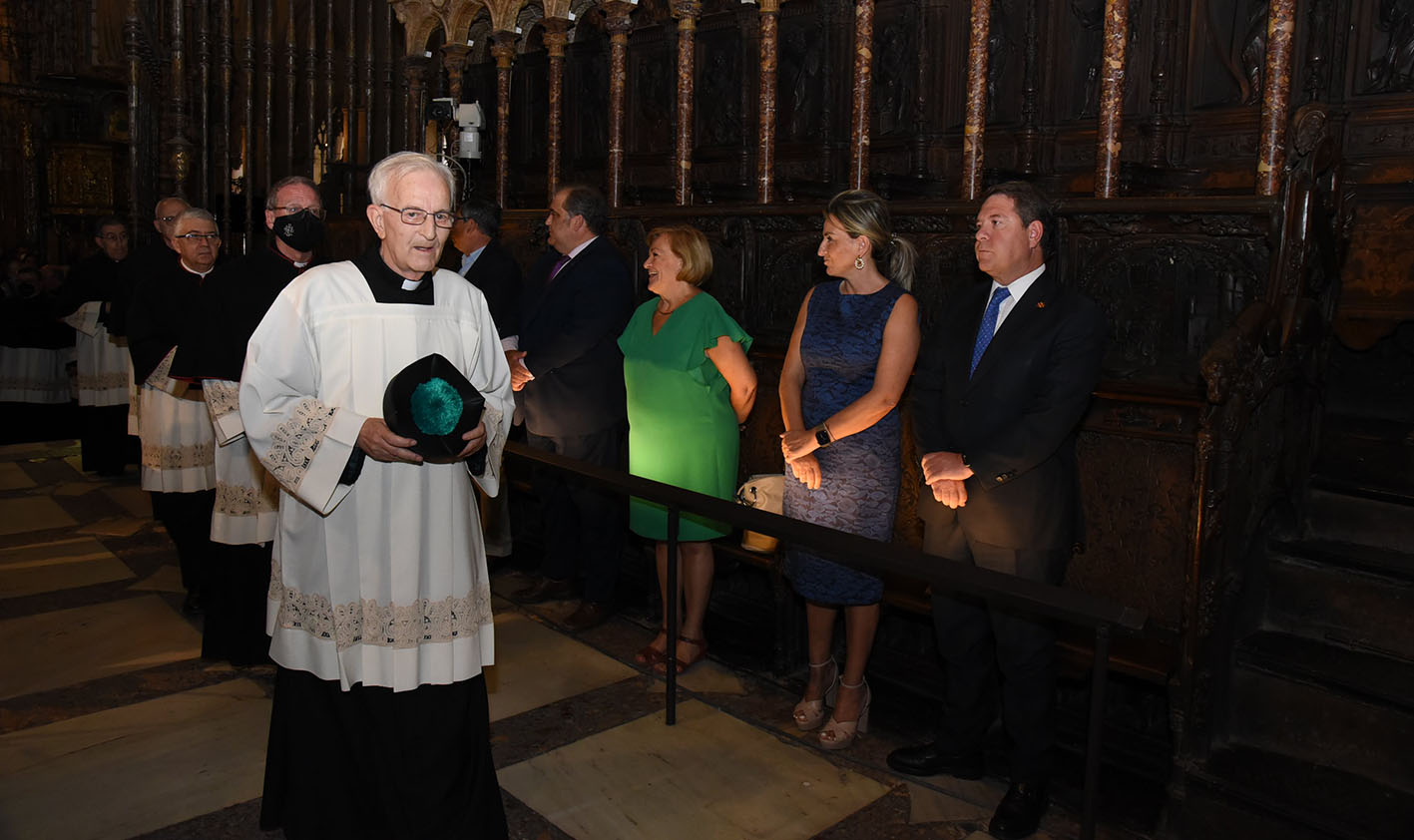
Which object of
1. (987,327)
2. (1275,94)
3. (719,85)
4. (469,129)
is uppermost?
(719,85)

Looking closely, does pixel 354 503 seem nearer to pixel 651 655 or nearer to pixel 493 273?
pixel 651 655

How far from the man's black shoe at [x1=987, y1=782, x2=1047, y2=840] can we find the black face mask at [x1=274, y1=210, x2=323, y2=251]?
2.78m

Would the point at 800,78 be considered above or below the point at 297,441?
above

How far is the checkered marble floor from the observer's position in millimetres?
2887

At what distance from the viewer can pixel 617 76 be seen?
233 inches

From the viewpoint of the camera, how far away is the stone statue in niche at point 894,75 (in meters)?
7.66

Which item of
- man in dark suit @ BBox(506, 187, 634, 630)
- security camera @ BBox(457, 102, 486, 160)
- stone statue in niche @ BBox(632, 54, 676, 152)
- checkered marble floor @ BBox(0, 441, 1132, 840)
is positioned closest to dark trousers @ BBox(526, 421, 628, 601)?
man in dark suit @ BBox(506, 187, 634, 630)

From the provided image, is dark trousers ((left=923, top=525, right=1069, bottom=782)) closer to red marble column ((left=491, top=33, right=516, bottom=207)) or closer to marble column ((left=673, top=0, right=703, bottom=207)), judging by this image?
marble column ((left=673, top=0, right=703, bottom=207))

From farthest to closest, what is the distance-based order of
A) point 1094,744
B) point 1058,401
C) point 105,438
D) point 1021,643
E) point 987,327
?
point 105,438, point 987,327, point 1021,643, point 1058,401, point 1094,744

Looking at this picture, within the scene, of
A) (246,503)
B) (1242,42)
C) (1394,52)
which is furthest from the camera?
(1242,42)

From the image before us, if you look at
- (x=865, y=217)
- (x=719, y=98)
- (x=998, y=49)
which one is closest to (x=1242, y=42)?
(x=998, y=49)

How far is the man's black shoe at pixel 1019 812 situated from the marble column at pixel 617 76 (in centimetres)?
394

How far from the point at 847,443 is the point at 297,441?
167 cm

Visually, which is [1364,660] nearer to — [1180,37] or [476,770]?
[476,770]
